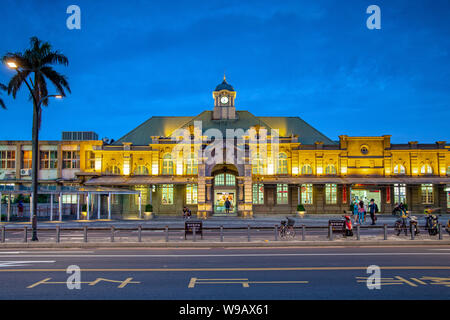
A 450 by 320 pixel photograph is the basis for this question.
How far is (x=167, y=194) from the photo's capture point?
39.5 m

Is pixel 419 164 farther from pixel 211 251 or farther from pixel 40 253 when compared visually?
pixel 40 253

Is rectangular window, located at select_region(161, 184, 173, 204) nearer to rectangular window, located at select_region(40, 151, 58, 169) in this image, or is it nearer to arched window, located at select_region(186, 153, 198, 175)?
arched window, located at select_region(186, 153, 198, 175)

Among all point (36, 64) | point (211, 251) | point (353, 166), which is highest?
point (36, 64)

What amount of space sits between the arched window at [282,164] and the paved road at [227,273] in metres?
24.1

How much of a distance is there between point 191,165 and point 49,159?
18012 millimetres

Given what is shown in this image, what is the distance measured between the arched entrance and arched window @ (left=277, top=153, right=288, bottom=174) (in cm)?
503

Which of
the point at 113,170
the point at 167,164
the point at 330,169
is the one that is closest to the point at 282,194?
the point at 330,169

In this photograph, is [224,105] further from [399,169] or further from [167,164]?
[399,169]

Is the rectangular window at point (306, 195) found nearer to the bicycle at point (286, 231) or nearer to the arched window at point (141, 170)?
the arched window at point (141, 170)

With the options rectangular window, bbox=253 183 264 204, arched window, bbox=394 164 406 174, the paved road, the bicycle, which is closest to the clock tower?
rectangular window, bbox=253 183 264 204

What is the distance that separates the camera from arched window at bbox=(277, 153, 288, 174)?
39.9 m
